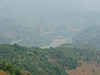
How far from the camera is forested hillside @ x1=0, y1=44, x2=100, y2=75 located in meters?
29.2

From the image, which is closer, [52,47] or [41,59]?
[41,59]

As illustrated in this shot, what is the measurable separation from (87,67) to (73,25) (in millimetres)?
123263

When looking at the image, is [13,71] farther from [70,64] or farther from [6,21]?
[6,21]

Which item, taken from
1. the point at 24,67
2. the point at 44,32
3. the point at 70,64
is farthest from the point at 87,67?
the point at 44,32

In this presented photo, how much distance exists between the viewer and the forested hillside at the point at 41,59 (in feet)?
95.9

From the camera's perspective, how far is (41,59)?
36750 mm

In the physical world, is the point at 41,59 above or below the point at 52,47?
above

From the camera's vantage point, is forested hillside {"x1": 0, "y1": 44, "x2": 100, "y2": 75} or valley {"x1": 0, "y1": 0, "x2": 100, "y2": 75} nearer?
forested hillside {"x1": 0, "y1": 44, "x2": 100, "y2": 75}

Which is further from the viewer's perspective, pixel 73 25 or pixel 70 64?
pixel 73 25

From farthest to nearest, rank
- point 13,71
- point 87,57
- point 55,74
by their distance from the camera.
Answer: point 87,57 < point 55,74 < point 13,71

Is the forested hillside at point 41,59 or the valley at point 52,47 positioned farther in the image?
the valley at point 52,47

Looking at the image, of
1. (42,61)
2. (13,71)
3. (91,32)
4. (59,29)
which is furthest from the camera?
(59,29)

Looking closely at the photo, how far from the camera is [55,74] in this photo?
1224 inches

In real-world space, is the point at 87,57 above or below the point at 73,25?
above
